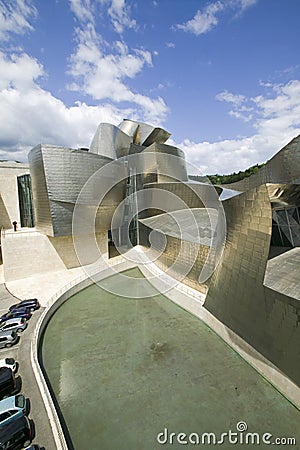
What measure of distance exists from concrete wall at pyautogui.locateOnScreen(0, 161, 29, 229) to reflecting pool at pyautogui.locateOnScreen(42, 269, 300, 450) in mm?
13967

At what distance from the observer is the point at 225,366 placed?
7250 millimetres

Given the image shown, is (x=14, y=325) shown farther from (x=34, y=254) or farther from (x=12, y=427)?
(x=34, y=254)

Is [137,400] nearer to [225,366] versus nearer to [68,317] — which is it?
[225,366]

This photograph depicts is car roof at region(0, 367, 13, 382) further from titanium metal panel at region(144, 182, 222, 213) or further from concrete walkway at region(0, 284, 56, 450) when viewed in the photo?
titanium metal panel at region(144, 182, 222, 213)

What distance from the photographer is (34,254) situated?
1572 cm

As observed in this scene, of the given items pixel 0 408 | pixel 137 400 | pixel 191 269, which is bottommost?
pixel 137 400

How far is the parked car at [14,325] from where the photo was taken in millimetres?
9040

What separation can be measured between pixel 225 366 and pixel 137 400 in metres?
2.82

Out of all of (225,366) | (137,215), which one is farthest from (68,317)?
(137,215)

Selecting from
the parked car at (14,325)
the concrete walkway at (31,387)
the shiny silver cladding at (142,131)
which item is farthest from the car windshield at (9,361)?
the shiny silver cladding at (142,131)

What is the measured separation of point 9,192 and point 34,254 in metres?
8.01

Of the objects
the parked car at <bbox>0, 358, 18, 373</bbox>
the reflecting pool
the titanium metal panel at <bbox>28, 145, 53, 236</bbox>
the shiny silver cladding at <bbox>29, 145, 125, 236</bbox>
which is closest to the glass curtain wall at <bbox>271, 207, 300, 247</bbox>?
the reflecting pool

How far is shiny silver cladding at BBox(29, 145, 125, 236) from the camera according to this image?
14.5 metres

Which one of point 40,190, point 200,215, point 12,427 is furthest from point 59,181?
point 12,427
